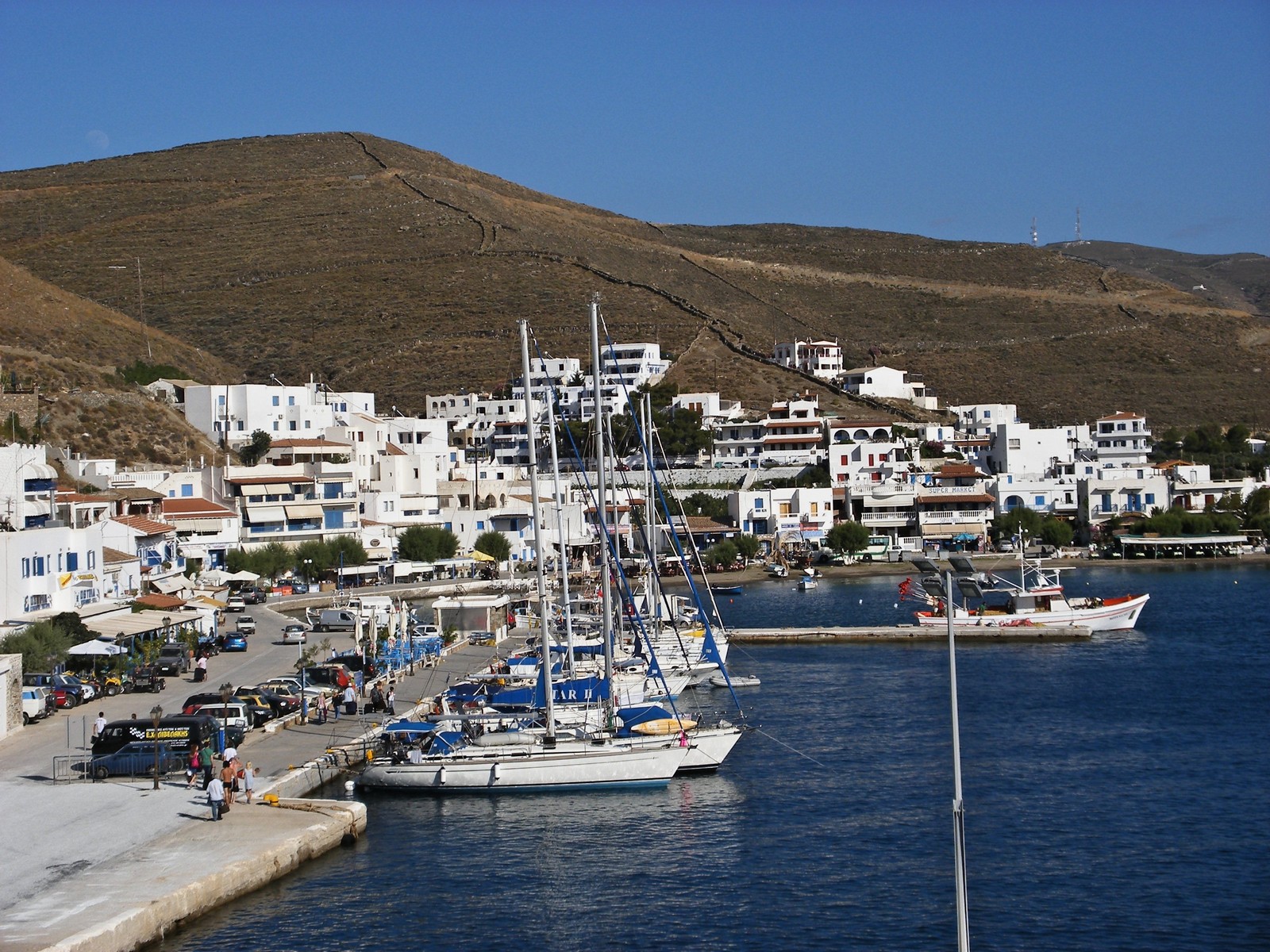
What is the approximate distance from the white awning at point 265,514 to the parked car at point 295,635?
71.6 feet

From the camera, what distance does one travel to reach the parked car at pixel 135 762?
27750 mm

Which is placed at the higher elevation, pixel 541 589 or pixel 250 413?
pixel 250 413

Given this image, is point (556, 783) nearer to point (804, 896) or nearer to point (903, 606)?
point (804, 896)

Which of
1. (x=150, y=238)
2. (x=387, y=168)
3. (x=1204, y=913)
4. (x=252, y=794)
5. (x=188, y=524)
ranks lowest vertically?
(x=1204, y=913)

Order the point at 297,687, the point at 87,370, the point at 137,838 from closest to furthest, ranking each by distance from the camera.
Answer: the point at 137,838 < the point at 297,687 < the point at 87,370

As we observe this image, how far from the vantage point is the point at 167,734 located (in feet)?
94.2

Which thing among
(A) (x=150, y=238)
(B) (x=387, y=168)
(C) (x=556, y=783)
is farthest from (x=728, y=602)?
(B) (x=387, y=168)

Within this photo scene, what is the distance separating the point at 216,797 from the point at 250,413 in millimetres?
59611

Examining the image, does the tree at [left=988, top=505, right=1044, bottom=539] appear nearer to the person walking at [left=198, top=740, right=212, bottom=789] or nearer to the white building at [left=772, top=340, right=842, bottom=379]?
the white building at [left=772, top=340, right=842, bottom=379]

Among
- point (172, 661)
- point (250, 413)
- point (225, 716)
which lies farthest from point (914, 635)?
point (250, 413)

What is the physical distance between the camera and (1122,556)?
277ft

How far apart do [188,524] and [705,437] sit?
3874 centimetres

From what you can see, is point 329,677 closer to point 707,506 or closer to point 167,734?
point 167,734

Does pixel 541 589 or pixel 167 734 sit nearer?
pixel 167 734
